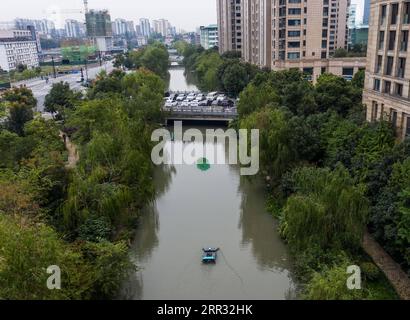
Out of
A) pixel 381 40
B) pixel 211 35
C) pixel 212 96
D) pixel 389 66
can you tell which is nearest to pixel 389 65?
pixel 389 66

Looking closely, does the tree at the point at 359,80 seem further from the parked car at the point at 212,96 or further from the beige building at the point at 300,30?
the parked car at the point at 212,96

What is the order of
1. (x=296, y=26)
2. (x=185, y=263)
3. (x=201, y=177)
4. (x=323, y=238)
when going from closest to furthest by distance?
(x=323, y=238) < (x=185, y=263) < (x=201, y=177) < (x=296, y=26)

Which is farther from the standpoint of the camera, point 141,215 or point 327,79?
point 327,79

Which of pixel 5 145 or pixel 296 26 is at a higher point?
pixel 296 26

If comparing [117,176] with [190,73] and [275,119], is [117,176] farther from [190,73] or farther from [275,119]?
[190,73]

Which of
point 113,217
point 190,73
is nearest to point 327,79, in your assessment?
point 113,217
